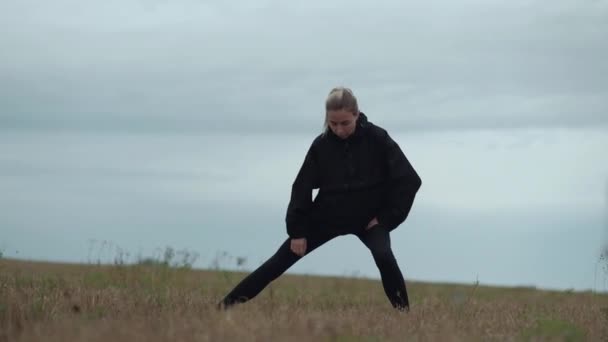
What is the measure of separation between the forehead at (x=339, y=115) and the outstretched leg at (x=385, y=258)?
1013 millimetres

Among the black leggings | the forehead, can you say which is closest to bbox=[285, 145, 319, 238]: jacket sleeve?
the black leggings

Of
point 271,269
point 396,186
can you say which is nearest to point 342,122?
point 396,186

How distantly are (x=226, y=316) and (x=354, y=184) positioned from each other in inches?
90.3

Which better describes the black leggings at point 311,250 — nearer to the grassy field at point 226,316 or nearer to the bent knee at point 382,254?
the bent knee at point 382,254

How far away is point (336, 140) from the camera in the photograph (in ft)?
28.3

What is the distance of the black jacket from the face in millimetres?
141

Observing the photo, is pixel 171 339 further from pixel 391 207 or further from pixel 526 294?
pixel 526 294

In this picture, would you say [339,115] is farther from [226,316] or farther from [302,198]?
[226,316]

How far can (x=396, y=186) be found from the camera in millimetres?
8672

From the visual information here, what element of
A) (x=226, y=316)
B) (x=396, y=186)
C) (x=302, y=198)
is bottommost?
(x=226, y=316)

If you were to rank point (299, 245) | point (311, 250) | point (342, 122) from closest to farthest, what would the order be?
1. point (342, 122)
2. point (299, 245)
3. point (311, 250)

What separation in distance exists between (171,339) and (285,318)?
5.82 feet

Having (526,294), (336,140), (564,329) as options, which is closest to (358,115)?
(336,140)

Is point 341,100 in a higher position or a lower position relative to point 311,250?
higher
